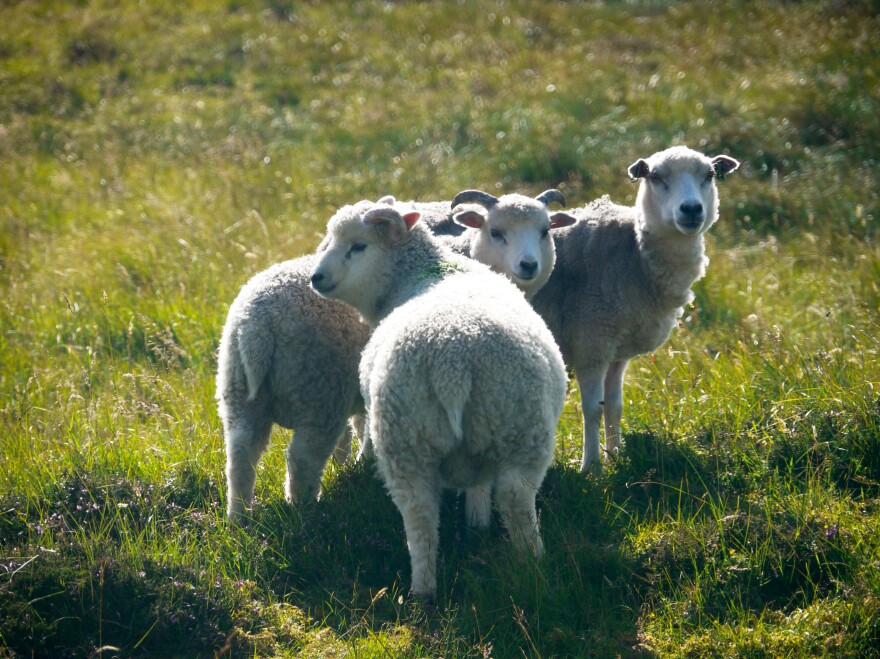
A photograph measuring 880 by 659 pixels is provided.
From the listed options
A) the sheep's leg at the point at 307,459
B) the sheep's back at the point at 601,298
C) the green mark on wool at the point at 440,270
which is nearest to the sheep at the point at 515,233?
the sheep's back at the point at 601,298

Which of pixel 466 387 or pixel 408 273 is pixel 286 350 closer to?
pixel 408 273

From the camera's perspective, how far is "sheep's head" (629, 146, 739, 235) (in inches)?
223

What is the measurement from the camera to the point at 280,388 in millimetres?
4945

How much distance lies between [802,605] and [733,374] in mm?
2107

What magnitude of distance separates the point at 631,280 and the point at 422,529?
247cm

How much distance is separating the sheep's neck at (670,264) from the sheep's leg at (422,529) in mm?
2401

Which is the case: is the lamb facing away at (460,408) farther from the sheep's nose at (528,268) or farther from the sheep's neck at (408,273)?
the sheep's nose at (528,268)

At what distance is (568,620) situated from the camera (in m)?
4.05

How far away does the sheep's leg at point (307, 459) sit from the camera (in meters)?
4.95

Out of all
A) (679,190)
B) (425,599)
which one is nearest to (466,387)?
(425,599)

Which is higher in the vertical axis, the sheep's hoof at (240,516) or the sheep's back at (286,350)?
the sheep's back at (286,350)

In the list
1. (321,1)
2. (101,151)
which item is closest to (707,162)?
(101,151)

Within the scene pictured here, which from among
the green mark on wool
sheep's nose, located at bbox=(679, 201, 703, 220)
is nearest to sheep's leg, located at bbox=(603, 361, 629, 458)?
sheep's nose, located at bbox=(679, 201, 703, 220)

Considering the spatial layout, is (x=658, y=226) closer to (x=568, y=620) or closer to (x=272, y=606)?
(x=568, y=620)
